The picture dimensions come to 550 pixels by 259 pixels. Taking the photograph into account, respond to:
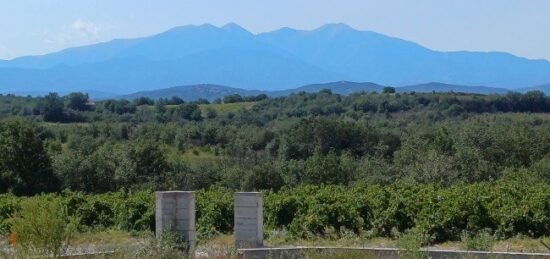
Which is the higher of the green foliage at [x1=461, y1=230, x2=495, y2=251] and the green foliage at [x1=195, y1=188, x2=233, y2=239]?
the green foliage at [x1=461, y1=230, x2=495, y2=251]

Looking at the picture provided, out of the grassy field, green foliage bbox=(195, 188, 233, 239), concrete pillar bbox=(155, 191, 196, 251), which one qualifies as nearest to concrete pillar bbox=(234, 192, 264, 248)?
the grassy field

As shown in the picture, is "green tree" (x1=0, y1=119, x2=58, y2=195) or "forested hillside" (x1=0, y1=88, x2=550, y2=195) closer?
"green tree" (x1=0, y1=119, x2=58, y2=195)

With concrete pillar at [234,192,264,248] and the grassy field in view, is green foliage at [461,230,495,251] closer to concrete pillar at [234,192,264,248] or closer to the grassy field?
the grassy field

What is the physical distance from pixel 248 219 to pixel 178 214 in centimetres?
122

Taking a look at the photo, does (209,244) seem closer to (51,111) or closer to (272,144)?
(272,144)

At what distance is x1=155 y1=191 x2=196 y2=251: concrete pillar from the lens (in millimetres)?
13250

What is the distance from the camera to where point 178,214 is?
13.3 metres

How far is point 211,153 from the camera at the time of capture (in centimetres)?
6456

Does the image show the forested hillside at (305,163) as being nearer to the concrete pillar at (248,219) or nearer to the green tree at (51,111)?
the green tree at (51,111)

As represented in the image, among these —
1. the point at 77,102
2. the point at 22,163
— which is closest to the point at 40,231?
the point at 22,163

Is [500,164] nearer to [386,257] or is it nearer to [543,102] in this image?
[386,257]

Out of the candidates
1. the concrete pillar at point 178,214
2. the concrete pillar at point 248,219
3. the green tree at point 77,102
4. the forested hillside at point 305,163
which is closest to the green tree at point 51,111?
the forested hillside at point 305,163

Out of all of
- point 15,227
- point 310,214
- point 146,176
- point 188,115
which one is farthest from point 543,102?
point 15,227

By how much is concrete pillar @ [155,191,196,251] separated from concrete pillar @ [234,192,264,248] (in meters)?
→ 0.86
